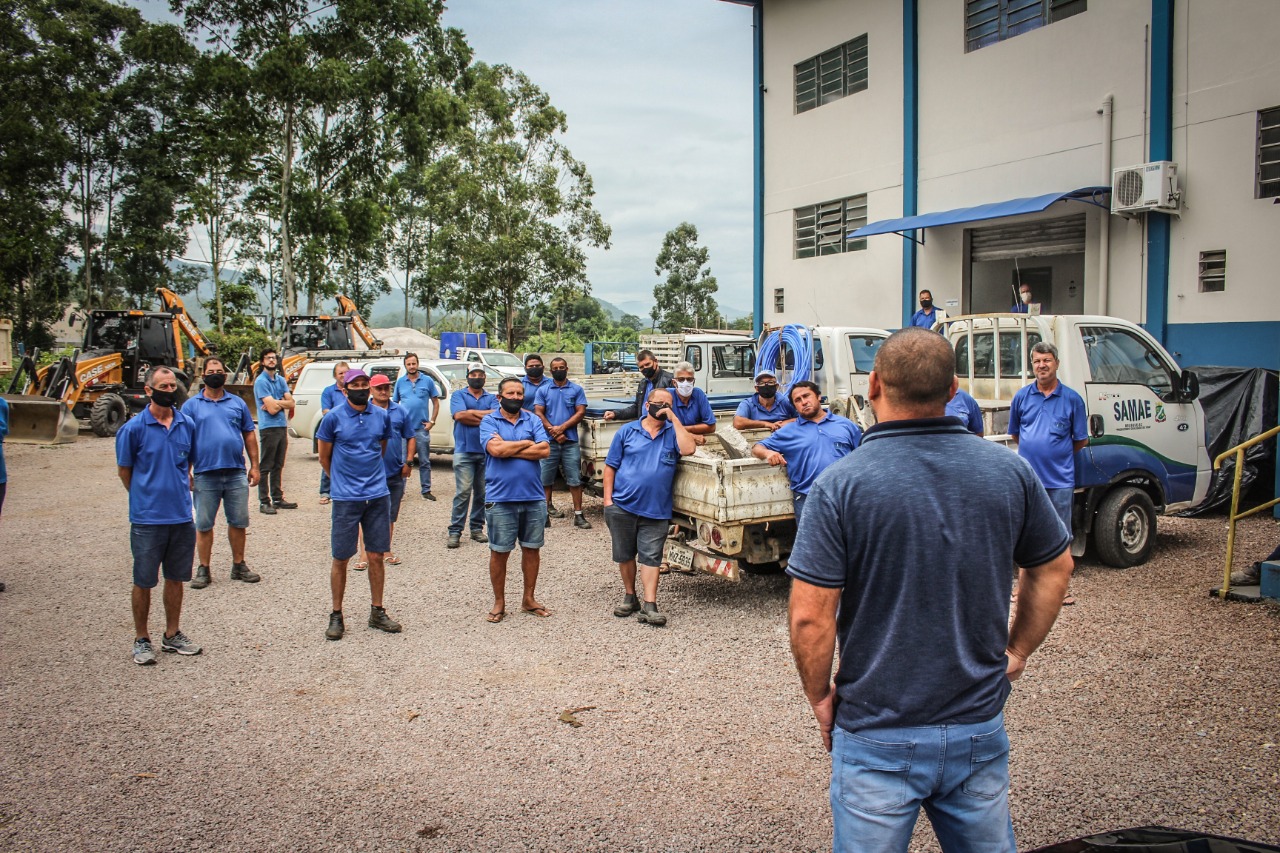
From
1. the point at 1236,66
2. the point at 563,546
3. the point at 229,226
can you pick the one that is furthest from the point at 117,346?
the point at 229,226

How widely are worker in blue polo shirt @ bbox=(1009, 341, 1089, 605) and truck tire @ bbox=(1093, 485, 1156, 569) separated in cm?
125

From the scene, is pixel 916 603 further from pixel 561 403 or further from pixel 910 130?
pixel 910 130

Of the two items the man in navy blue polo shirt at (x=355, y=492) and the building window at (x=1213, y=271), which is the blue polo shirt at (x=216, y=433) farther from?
the building window at (x=1213, y=271)

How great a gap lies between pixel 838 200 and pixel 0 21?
113 ft

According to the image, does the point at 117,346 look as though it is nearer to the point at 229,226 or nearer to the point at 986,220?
the point at 986,220

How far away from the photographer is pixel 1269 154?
36.4 ft

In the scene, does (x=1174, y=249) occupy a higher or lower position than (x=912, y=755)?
higher

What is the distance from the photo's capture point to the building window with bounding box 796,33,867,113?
17.1 meters

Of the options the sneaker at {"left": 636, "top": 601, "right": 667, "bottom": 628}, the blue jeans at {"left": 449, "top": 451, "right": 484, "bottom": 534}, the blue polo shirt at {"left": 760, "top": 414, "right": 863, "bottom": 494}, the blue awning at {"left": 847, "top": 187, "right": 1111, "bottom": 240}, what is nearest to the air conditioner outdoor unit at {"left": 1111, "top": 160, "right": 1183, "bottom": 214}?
the blue awning at {"left": 847, "top": 187, "right": 1111, "bottom": 240}

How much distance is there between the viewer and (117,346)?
20.2 m

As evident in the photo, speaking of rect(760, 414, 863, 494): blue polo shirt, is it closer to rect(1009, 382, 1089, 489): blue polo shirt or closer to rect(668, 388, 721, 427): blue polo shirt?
rect(1009, 382, 1089, 489): blue polo shirt

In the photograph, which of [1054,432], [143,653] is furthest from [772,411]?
[143,653]

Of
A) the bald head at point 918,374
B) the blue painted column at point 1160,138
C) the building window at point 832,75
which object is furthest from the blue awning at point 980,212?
the bald head at point 918,374

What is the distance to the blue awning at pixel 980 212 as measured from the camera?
1262 cm
